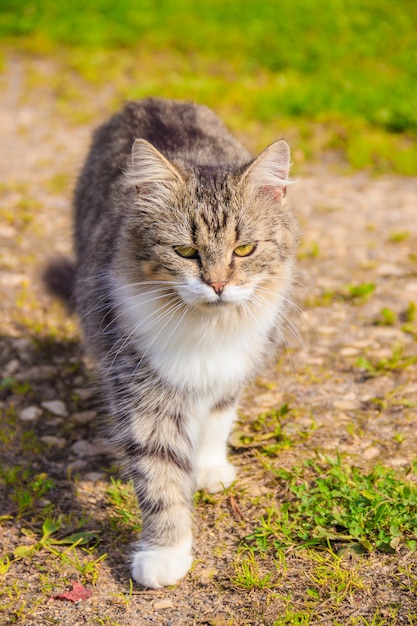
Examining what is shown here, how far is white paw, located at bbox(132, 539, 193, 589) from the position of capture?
2.63 meters

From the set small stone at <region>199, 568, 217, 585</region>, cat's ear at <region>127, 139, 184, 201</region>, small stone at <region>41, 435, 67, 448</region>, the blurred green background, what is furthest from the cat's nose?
the blurred green background

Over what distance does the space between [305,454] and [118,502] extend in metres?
0.83

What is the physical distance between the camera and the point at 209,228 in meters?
2.64

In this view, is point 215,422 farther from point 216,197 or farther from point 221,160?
point 221,160

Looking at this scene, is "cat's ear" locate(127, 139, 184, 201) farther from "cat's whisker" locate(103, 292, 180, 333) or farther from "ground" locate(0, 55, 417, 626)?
"ground" locate(0, 55, 417, 626)

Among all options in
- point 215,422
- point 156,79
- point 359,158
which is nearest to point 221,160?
point 215,422

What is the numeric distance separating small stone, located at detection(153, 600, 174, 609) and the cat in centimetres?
8

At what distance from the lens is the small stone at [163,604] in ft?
8.38

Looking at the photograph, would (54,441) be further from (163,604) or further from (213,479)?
(163,604)

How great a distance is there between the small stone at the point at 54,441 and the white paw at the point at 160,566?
0.92m

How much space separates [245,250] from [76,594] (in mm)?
1347

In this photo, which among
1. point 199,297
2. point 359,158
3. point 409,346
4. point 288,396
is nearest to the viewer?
point 199,297

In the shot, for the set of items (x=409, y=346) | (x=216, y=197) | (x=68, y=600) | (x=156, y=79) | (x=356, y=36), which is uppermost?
(x=356, y=36)

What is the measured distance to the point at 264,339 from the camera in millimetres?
2977
